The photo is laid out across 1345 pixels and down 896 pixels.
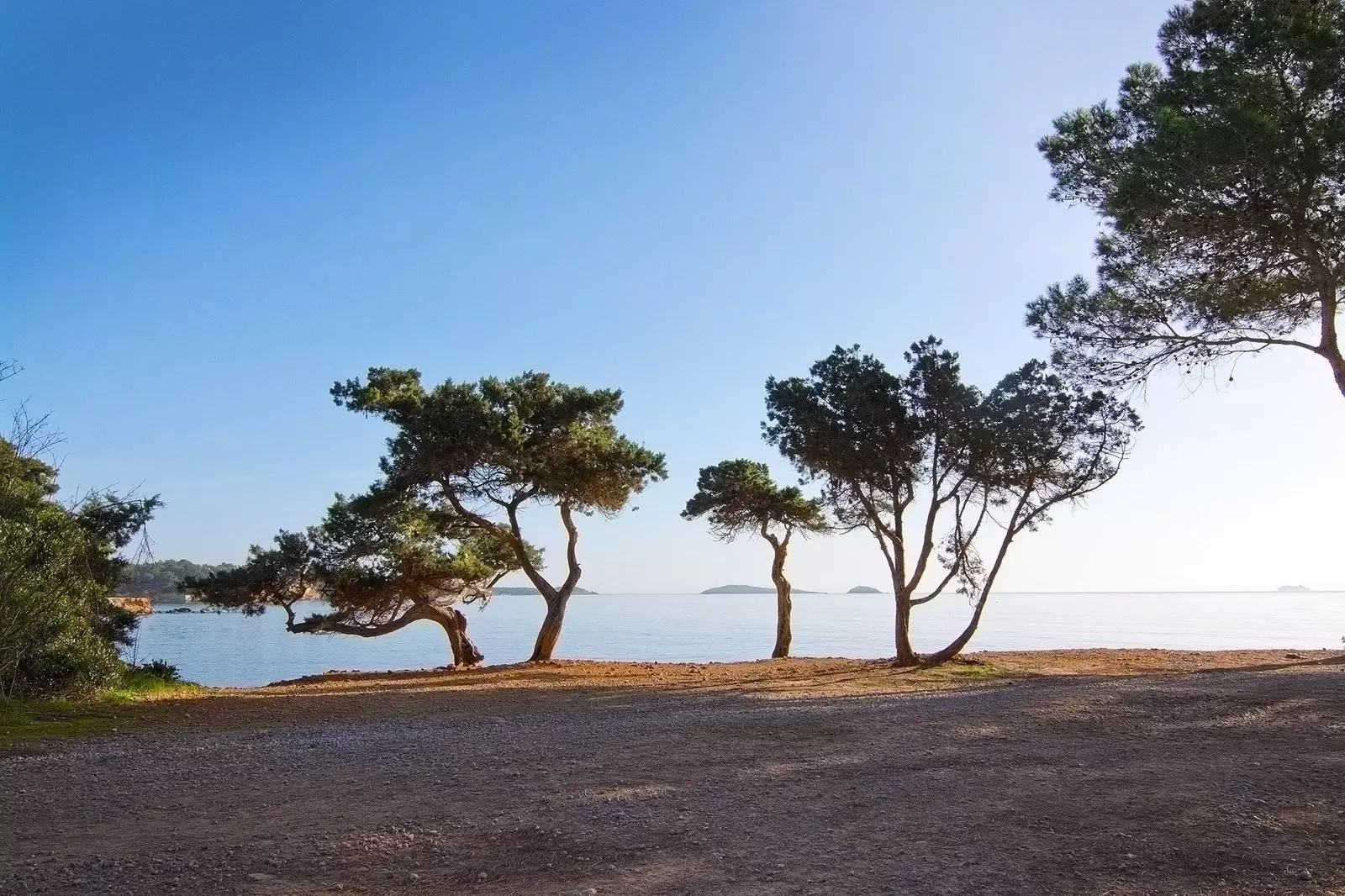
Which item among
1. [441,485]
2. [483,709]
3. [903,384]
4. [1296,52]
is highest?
[1296,52]

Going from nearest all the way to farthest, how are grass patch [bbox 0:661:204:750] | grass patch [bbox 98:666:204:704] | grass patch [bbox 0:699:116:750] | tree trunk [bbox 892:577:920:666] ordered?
1. grass patch [bbox 0:699:116:750]
2. grass patch [bbox 0:661:204:750]
3. grass patch [bbox 98:666:204:704]
4. tree trunk [bbox 892:577:920:666]

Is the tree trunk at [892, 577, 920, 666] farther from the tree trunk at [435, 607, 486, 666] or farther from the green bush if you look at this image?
the green bush

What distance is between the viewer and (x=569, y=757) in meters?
7.47

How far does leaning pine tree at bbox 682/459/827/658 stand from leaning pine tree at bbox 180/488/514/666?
620 cm

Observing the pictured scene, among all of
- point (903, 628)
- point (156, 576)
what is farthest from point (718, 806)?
point (156, 576)

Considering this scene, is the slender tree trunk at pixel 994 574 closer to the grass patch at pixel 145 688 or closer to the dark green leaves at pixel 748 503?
the dark green leaves at pixel 748 503

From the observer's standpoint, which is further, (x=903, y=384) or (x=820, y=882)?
(x=903, y=384)

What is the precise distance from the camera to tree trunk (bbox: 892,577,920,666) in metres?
18.7

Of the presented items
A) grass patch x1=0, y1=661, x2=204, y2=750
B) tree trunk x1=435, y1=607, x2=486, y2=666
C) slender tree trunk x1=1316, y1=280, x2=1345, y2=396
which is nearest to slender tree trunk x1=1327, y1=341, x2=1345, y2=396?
slender tree trunk x1=1316, y1=280, x2=1345, y2=396

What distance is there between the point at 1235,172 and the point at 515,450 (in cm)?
1461

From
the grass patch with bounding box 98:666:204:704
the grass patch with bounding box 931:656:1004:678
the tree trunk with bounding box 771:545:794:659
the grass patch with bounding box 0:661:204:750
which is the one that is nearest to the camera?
the grass patch with bounding box 0:661:204:750

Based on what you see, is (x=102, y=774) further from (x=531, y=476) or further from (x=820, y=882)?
(x=531, y=476)

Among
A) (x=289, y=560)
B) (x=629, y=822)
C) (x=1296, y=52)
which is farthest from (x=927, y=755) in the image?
(x=289, y=560)

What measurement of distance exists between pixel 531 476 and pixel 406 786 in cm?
1530
